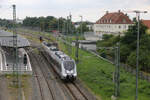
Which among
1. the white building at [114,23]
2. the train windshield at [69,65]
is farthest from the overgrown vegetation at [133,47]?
the white building at [114,23]

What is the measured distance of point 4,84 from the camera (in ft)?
106

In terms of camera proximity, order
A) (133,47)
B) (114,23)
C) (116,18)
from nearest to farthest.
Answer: (133,47)
(114,23)
(116,18)

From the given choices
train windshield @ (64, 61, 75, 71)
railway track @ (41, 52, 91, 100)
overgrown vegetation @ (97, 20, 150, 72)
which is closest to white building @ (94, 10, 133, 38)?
overgrown vegetation @ (97, 20, 150, 72)

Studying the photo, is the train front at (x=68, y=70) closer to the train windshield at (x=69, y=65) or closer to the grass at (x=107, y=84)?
the train windshield at (x=69, y=65)

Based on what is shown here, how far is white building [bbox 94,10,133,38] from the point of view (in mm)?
89250

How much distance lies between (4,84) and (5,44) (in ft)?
45.8

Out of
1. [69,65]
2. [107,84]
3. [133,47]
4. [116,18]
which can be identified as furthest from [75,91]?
[116,18]

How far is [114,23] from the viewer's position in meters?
90.2

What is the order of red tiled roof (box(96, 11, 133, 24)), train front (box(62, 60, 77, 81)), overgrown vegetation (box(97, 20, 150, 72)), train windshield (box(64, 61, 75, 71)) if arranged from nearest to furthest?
train front (box(62, 60, 77, 81)) < train windshield (box(64, 61, 75, 71)) < overgrown vegetation (box(97, 20, 150, 72)) < red tiled roof (box(96, 11, 133, 24))

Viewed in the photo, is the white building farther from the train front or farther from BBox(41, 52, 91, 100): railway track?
BBox(41, 52, 91, 100): railway track

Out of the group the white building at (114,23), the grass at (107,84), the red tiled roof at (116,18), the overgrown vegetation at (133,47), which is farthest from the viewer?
the red tiled roof at (116,18)

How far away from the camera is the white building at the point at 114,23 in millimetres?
89250

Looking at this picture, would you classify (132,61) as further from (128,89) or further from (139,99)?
A: (139,99)

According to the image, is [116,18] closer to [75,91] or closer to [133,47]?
[133,47]
